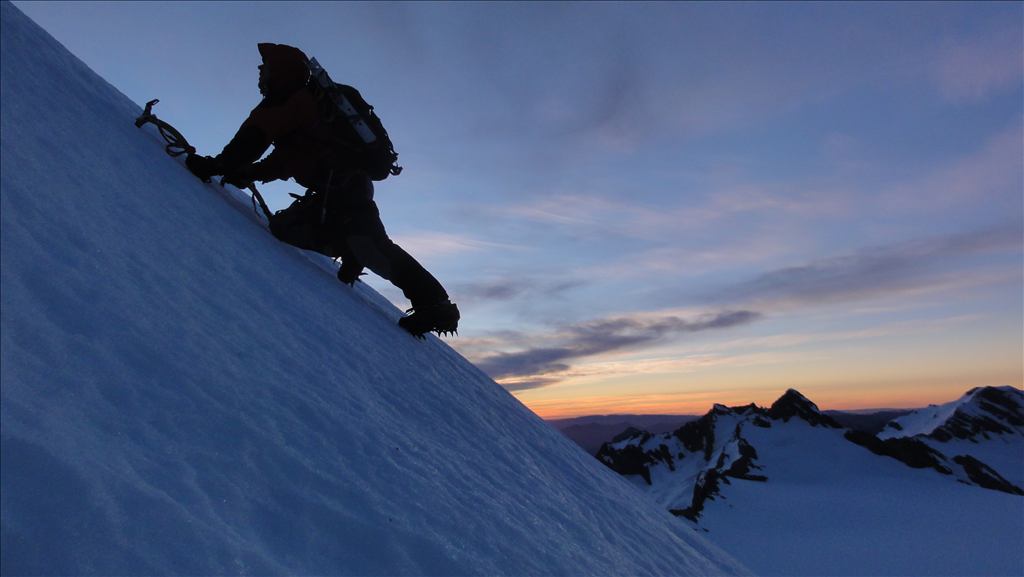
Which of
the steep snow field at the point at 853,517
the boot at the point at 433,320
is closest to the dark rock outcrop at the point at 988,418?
the steep snow field at the point at 853,517

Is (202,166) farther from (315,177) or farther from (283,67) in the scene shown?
(283,67)

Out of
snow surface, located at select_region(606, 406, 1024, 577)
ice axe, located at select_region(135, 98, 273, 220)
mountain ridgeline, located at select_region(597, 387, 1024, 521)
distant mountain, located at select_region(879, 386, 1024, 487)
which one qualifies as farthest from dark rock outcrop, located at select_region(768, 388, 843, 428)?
ice axe, located at select_region(135, 98, 273, 220)

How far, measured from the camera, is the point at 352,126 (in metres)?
6.17

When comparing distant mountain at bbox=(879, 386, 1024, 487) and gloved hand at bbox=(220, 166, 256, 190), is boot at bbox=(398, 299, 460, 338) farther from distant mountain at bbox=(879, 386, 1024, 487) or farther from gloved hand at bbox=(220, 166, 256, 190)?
distant mountain at bbox=(879, 386, 1024, 487)

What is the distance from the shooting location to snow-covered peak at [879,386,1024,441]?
45719mm

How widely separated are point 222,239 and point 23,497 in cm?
338

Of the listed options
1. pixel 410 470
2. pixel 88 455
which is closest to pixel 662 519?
pixel 410 470

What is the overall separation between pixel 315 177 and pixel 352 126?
0.67 metres

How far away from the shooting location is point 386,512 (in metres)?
2.60

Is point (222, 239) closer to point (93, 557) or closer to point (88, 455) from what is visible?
point (88, 455)

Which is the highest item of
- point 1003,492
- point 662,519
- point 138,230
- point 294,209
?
point 1003,492

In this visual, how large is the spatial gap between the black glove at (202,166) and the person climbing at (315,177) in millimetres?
10

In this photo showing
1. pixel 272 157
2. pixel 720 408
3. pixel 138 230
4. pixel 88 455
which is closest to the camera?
pixel 88 455

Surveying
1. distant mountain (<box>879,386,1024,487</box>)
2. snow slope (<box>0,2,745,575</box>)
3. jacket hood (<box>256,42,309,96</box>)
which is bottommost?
snow slope (<box>0,2,745,575</box>)
